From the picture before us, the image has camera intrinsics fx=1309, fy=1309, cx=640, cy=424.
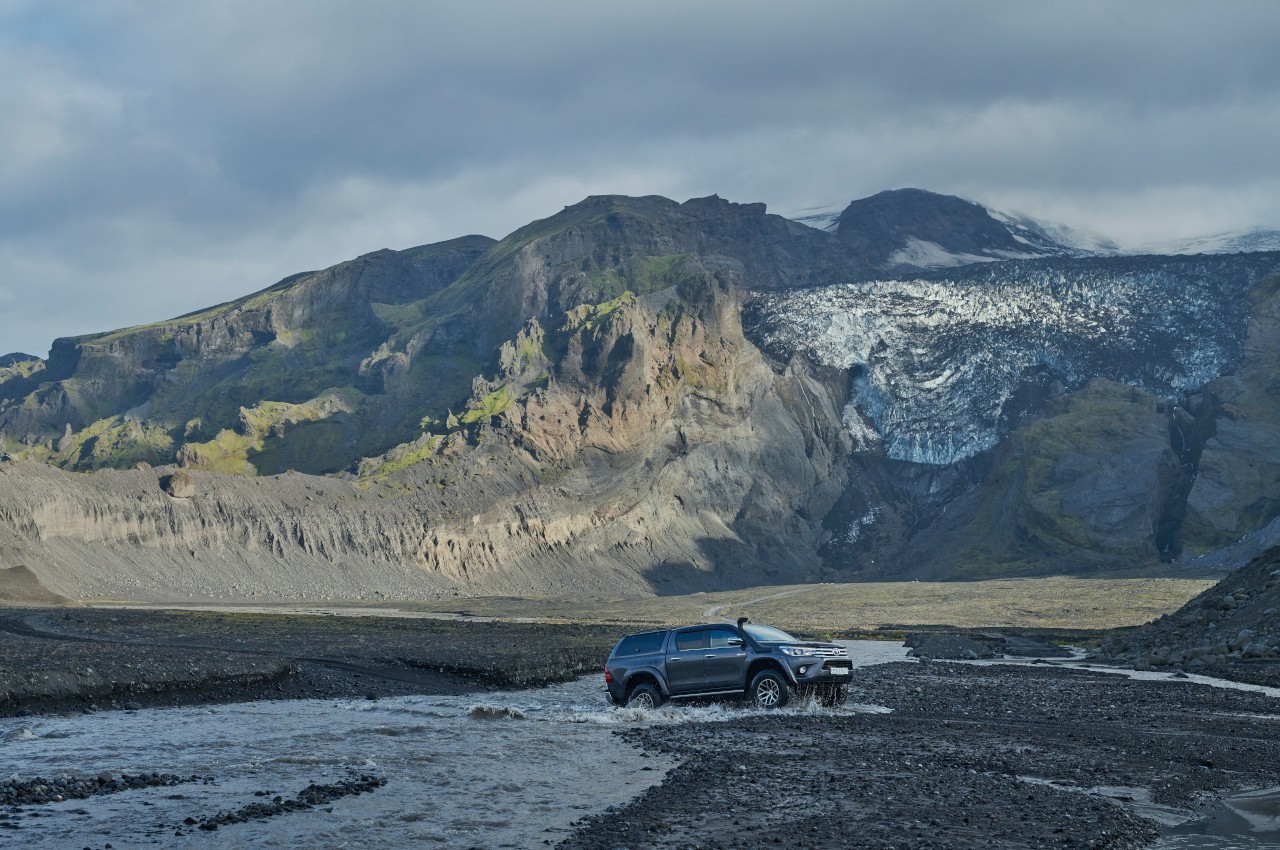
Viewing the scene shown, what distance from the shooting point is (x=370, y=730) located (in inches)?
1261

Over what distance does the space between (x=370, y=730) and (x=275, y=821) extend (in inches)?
495

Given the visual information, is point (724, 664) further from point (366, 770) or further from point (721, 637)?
point (366, 770)

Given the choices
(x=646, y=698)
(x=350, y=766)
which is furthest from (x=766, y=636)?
(x=350, y=766)

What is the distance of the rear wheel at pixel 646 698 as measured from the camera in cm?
3706

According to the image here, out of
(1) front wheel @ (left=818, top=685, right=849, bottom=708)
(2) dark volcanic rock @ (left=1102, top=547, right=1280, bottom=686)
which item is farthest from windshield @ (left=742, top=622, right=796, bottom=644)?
(2) dark volcanic rock @ (left=1102, top=547, right=1280, bottom=686)

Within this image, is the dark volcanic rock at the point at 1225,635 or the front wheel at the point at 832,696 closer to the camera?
the front wheel at the point at 832,696

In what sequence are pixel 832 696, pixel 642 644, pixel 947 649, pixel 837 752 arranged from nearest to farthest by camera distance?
pixel 837 752
pixel 832 696
pixel 642 644
pixel 947 649

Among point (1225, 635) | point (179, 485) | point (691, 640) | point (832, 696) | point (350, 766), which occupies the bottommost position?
point (1225, 635)

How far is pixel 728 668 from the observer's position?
3638 cm

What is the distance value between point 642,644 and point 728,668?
2850 mm

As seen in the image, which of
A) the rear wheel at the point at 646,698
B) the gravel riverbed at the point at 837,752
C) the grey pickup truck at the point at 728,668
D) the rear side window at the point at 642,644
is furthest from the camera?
the rear side window at the point at 642,644

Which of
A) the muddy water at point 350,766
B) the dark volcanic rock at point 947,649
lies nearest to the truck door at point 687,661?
Answer: the muddy water at point 350,766

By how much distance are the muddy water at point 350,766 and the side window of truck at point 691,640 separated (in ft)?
5.68

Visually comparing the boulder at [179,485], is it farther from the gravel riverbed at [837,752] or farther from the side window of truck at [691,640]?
the side window of truck at [691,640]
